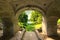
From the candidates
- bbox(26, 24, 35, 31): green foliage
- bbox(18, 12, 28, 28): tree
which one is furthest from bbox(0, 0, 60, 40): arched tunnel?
bbox(26, 24, 35, 31): green foliage

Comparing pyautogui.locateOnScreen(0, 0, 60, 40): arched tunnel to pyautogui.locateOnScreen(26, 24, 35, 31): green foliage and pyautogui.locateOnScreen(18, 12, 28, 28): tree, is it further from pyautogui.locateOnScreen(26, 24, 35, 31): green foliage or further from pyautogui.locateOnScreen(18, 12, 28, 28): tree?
pyautogui.locateOnScreen(26, 24, 35, 31): green foliage

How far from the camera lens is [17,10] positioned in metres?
17.8

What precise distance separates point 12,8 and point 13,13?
70 cm

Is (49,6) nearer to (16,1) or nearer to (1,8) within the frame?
(16,1)

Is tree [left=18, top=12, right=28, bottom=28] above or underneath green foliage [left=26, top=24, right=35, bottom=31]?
above

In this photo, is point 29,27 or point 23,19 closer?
point 23,19

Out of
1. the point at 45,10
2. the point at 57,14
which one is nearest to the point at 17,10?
the point at 45,10

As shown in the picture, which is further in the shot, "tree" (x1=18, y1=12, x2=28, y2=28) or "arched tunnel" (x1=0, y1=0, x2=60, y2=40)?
"tree" (x1=18, y1=12, x2=28, y2=28)

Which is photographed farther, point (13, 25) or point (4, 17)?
point (13, 25)

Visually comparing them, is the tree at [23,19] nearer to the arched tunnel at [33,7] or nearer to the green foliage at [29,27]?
the green foliage at [29,27]

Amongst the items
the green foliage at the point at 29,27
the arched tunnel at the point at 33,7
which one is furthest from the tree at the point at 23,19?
the arched tunnel at the point at 33,7

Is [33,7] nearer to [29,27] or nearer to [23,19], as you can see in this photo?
[23,19]

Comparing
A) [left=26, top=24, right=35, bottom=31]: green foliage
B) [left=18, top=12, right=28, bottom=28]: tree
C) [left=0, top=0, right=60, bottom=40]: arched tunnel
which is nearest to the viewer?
[left=0, top=0, right=60, bottom=40]: arched tunnel

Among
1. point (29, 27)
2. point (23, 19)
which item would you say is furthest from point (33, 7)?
point (29, 27)
